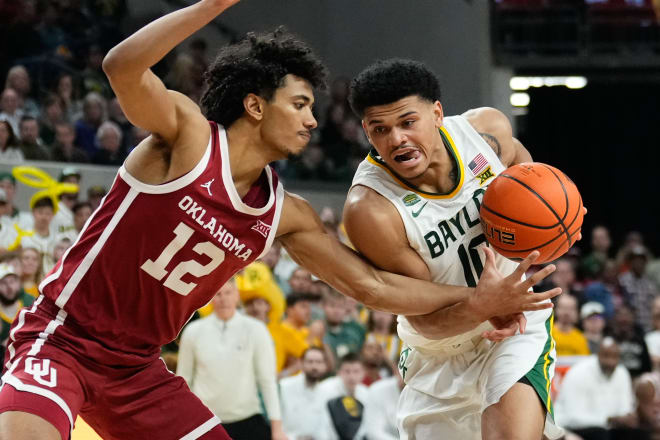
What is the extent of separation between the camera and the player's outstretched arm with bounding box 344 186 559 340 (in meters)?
3.86

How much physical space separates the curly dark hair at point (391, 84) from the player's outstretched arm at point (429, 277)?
1.26ft

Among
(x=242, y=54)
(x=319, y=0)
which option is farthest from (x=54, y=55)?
(x=242, y=54)

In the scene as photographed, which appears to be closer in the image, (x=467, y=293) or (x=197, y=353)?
(x=467, y=293)

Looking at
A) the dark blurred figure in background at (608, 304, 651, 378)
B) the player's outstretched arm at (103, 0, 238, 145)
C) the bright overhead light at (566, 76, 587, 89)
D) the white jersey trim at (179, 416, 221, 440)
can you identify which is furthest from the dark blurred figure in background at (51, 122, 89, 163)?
the bright overhead light at (566, 76, 587, 89)

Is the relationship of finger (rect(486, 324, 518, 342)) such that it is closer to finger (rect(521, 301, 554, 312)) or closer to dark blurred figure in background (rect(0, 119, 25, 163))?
finger (rect(521, 301, 554, 312))

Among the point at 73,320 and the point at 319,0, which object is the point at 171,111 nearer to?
the point at 73,320

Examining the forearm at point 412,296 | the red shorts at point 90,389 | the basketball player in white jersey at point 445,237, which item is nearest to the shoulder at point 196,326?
the basketball player in white jersey at point 445,237

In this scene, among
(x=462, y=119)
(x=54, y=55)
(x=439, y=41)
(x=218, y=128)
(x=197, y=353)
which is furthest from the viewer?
(x=439, y=41)

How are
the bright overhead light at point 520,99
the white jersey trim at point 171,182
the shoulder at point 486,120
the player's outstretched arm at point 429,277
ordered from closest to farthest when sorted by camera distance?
1. the white jersey trim at point 171,182
2. the player's outstretched arm at point 429,277
3. the shoulder at point 486,120
4. the bright overhead light at point 520,99

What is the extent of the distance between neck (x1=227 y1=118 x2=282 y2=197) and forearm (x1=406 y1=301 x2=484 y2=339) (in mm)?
906

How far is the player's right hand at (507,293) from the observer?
12.6 ft

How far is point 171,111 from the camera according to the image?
356cm

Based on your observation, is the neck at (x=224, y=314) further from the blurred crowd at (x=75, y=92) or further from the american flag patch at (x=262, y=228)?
the american flag patch at (x=262, y=228)

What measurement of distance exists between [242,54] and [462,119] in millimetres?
1038
